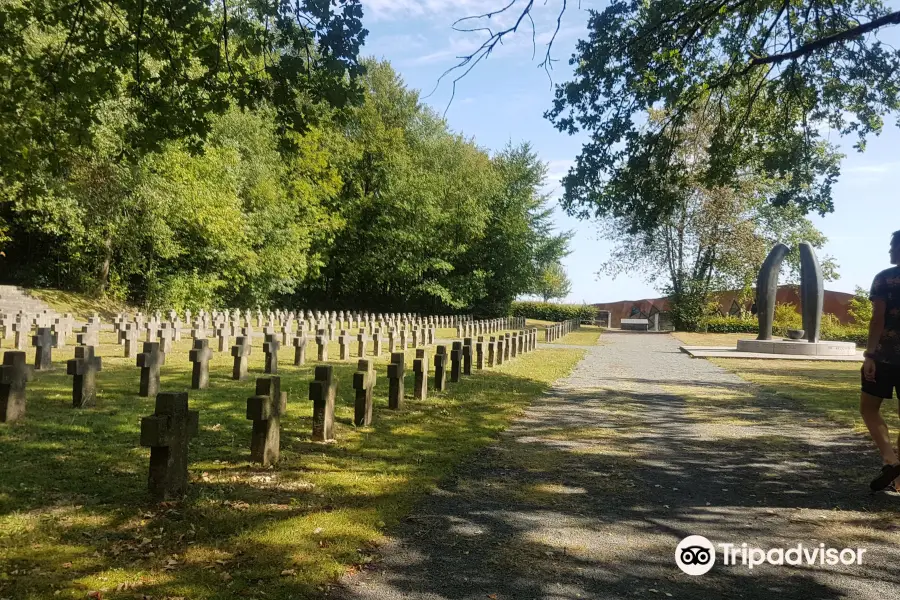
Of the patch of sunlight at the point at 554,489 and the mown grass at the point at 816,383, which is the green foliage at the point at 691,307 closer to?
the mown grass at the point at 816,383

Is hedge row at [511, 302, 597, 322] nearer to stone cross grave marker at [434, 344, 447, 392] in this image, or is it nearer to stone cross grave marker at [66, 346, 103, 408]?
stone cross grave marker at [434, 344, 447, 392]

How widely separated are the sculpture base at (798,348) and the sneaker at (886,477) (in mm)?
21233

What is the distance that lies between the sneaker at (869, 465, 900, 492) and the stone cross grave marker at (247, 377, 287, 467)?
15.3 ft

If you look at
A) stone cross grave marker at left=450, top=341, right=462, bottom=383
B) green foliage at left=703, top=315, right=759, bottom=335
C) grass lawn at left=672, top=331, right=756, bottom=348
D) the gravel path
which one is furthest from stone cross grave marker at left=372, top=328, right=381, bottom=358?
green foliage at left=703, top=315, right=759, bottom=335

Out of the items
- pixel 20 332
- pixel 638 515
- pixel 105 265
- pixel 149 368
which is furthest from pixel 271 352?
pixel 105 265

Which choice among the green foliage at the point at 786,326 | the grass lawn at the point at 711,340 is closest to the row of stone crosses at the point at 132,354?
the grass lawn at the point at 711,340

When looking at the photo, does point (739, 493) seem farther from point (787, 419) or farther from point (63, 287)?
point (63, 287)

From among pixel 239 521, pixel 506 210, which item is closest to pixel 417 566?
pixel 239 521

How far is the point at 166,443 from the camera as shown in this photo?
14.5ft

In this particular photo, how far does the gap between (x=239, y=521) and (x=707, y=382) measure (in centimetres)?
1198

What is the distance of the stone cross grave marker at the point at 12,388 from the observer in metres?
6.90

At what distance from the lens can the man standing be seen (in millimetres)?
5090

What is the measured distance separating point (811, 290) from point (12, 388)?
24.9m

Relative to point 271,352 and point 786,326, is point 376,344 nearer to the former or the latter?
point 271,352
